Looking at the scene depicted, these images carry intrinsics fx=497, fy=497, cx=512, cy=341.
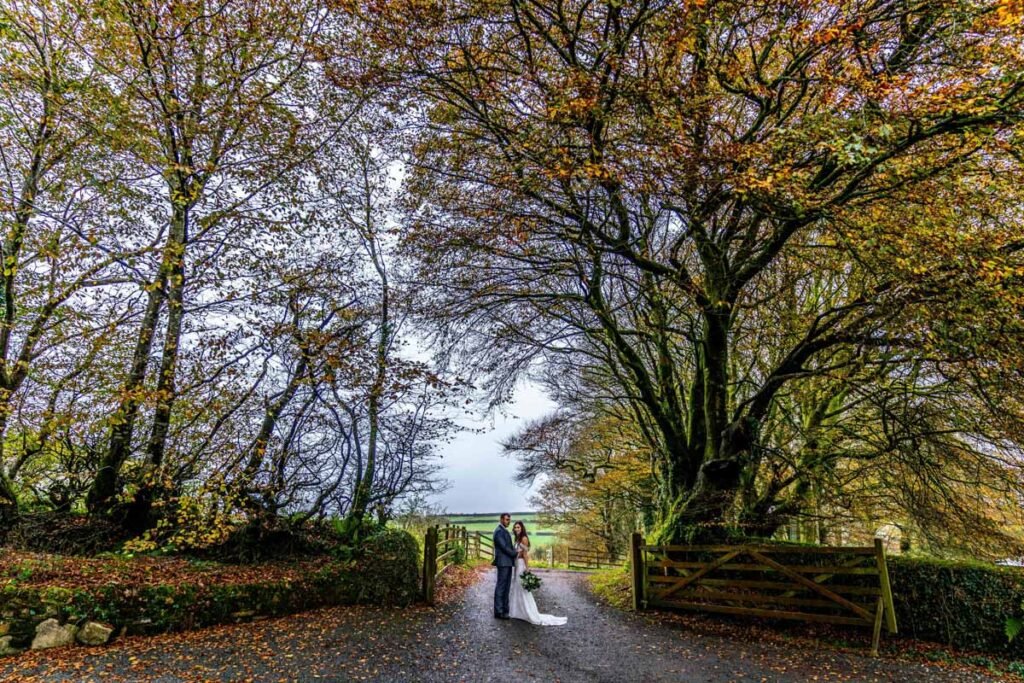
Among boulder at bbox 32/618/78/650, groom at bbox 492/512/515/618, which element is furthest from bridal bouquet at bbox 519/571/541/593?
boulder at bbox 32/618/78/650

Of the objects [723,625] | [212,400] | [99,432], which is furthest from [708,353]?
[99,432]

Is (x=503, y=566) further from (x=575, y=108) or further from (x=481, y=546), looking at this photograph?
(x=481, y=546)

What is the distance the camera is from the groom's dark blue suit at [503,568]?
810cm

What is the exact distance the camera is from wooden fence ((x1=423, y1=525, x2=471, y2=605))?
8.97m

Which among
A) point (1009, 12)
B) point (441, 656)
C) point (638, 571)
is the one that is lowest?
point (441, 656)

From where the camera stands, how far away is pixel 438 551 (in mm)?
11328

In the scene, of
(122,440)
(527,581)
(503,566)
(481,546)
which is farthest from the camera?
(481,546)

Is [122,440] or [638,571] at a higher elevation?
[122,440]

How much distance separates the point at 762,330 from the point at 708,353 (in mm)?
1845

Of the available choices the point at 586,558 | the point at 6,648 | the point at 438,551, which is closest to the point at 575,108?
the point at 6,648

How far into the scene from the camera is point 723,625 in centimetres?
809

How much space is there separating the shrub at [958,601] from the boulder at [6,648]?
39.4ft

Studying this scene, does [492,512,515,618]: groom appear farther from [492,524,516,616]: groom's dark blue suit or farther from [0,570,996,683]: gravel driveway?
[0,570,996,683]: gravel driveway

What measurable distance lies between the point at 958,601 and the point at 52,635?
1250 cm
